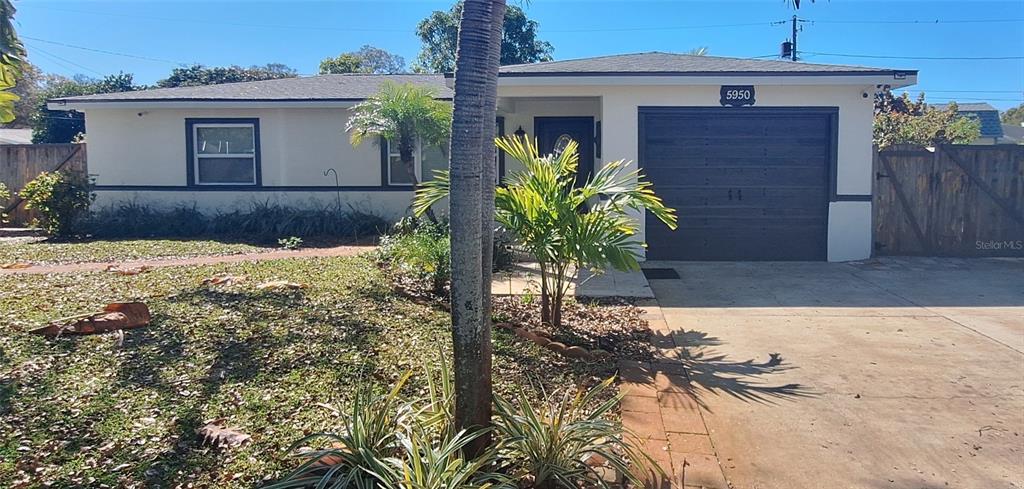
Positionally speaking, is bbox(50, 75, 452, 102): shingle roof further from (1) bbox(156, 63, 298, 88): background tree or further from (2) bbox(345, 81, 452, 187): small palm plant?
(1) bbox(156, 63, 298, 88): background tree

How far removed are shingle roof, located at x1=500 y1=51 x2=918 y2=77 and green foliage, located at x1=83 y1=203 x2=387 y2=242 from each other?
4760 mm

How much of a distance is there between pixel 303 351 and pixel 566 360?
77.7 inches

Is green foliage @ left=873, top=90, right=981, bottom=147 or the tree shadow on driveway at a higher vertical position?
green foliage @ left=873, top=90, right=981, bottom=147

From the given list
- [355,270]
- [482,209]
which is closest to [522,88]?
[355,270]

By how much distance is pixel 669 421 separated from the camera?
167 inches

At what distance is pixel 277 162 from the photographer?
1409cm

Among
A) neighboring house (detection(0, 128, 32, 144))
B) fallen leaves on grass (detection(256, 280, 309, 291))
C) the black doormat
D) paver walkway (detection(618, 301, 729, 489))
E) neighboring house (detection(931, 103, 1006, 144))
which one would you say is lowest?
paver walkway (detection(618, 301, 729, 489))

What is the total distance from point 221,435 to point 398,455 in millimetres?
987

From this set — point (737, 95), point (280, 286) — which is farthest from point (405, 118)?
point (737, 95)

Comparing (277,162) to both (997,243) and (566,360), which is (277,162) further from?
(997,243)

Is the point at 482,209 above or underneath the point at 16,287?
above

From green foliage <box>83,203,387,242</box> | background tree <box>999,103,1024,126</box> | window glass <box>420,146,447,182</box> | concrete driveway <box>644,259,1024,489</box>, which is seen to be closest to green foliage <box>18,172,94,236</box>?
green foliage <box>83,203,387,242</box>

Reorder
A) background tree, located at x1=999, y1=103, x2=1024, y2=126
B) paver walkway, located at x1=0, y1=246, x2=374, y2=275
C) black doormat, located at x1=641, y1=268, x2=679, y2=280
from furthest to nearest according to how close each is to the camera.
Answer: background tree, located at x1=999, y1=103, x2=1024, y2=126 < black doormat, located at x1=641, y1=268, x2=679, y2=280 < paver walkway, located at x1=0, y1=246, x2=374, y2=275

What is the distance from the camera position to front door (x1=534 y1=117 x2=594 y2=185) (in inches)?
564
